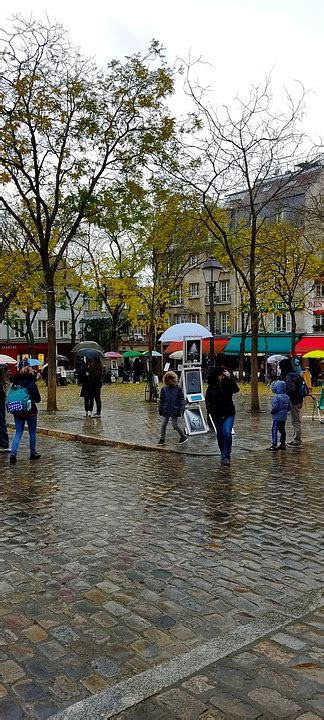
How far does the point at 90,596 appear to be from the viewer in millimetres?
4539

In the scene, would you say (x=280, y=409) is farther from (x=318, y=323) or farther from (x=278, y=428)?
(x=318, y=323)

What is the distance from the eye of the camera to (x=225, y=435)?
32.8 ft

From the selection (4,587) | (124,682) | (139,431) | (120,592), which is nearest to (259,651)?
(124,682)

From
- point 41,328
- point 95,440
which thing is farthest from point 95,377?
point 41,328

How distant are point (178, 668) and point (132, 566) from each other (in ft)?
5.68

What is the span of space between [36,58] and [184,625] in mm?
16368

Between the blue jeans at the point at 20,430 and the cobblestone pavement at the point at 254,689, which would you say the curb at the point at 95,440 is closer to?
the blue jeans at the point at 20,430

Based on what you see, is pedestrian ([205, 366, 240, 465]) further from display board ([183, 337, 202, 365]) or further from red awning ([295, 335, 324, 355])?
red awning ([295, 335, 324, 355])

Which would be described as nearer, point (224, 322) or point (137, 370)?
point (137, 370)

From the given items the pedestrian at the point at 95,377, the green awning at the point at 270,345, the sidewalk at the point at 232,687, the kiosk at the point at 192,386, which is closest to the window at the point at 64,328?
the green awning at the point at 270,345

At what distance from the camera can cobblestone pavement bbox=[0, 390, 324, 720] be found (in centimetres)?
360

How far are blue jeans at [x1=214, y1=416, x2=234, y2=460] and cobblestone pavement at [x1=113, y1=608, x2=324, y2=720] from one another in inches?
243

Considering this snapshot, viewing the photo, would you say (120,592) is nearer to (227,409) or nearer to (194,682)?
(194,682)

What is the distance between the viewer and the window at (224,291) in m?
52.6
